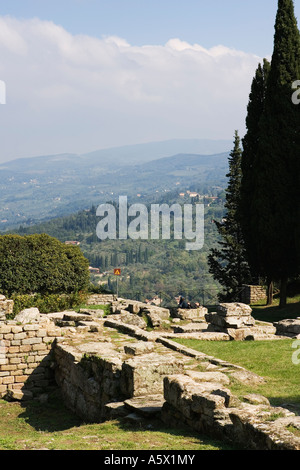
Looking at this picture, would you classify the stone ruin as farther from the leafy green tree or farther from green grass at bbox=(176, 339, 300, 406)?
the leafy green tree

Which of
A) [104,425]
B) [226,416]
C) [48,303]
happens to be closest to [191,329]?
[48,303]

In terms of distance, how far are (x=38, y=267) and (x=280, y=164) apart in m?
Result: 14.9

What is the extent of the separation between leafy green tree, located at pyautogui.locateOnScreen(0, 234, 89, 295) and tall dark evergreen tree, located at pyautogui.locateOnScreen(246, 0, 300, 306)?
11590 mm

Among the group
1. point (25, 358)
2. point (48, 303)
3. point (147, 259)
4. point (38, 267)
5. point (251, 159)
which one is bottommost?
point (147, 259)

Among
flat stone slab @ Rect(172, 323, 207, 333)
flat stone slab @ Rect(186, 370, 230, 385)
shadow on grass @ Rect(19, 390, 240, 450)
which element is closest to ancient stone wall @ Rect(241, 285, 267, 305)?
flat stone slab @ Rect(172, 323, 207, 333)

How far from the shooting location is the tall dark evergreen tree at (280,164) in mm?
28094

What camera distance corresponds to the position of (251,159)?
106 ft

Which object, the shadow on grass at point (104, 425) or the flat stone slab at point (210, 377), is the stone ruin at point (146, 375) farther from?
the shadow on grass at point (104, 425)

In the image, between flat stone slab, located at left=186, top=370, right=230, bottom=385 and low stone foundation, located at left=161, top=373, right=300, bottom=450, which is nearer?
low stone foundation, located at left=161, top=373, right=300, bottom=450

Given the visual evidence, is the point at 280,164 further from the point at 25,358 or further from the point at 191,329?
the point at 25,358

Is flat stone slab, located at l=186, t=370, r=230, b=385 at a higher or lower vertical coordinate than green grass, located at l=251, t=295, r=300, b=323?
higher

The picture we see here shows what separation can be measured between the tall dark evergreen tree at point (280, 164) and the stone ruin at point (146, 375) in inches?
335

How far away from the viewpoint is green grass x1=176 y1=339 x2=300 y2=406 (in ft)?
35.5
